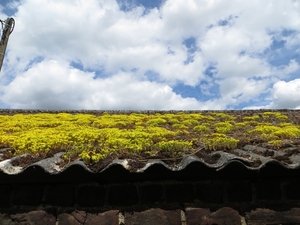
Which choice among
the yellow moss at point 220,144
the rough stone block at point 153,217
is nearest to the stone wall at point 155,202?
the rough stone block at point 153,217

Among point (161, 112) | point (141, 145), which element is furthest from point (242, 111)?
point (141, 145)

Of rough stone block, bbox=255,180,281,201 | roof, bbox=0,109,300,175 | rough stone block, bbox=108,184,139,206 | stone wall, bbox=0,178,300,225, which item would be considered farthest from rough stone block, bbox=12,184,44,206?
rough stone block, bbox=255,180,281,201

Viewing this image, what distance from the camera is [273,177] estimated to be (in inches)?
117

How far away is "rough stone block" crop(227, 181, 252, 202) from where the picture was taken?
293cm

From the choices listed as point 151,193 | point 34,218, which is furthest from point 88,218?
point 151,193

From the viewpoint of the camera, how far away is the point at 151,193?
2902 millimetres

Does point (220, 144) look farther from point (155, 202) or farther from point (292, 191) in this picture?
point (155, 202)

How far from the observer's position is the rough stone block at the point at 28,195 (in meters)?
2.91

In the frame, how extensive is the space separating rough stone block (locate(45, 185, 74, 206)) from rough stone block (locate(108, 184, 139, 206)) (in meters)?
0.40

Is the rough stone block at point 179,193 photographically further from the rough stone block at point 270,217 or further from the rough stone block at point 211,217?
the rough stone block at point 270,217

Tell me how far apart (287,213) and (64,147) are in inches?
105

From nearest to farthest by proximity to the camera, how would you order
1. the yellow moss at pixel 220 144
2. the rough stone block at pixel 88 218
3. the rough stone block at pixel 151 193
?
the rough stone block at pixel 88 218 < the rough stone block at pixel 151 193 < the yellow moss at pixel 220 144

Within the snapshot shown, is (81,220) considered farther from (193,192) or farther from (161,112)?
(161,112)

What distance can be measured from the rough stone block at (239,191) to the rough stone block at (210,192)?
86 mm
